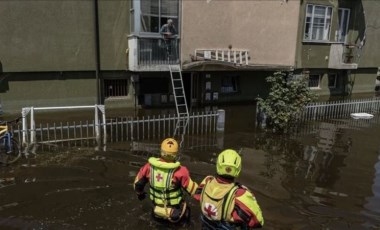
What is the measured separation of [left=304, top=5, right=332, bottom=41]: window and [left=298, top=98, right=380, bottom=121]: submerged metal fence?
4.50 metres

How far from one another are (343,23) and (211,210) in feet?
60.7

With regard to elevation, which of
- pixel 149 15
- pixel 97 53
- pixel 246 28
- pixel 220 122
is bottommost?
pixel 220 122

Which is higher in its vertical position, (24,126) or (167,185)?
(167,185)

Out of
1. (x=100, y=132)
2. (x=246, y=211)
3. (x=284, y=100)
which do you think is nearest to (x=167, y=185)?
(x=246, y=211)

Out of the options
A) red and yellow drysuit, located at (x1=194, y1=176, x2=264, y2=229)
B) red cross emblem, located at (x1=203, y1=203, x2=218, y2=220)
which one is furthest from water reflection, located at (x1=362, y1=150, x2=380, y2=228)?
red cross emblem, located at (x1=203, y1=203, x2=218, y2=220)

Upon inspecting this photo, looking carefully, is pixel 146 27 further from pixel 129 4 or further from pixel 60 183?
pixel 60 183

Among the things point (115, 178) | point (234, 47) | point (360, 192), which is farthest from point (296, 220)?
point (234, 47)

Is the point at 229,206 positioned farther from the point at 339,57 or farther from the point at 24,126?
the point at 339,57

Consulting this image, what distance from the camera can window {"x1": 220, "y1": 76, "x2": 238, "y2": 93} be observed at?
1739cm

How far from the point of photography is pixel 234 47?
16.0 meters

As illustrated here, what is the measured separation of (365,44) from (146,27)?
13001 mm

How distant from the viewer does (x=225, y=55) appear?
15.6m

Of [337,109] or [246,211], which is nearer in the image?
[246,211]

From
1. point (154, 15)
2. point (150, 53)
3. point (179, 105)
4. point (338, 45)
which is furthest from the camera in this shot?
point (338, 45)
